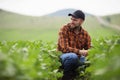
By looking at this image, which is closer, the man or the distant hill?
the man

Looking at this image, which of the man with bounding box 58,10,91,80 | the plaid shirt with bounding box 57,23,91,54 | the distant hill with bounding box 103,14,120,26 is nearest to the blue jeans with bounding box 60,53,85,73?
the man with bounding box 58,10,91,80

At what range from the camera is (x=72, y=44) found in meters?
8.88

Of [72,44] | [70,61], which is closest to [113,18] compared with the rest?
[72,44]

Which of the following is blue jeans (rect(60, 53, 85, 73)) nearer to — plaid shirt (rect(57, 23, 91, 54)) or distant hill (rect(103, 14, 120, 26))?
plaid shirt (rect(57, 23, 91, 54))

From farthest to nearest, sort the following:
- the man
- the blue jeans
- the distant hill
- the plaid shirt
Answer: the distant hill → the plaid shirt → the man → the blue jeans

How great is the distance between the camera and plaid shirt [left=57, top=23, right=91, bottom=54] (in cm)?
859

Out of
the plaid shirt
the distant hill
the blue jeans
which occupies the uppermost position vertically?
the plaid shirt

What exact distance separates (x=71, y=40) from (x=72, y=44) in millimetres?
97

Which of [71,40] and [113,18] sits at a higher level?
[71,40]

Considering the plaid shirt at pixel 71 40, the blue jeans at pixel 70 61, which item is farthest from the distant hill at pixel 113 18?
the blue jeans at pixel 70 61

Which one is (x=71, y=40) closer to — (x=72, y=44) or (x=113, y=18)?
(x=72, y=44)

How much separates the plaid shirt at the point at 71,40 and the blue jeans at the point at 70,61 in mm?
272

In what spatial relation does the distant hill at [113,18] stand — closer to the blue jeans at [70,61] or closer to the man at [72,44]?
the man at [72,44]

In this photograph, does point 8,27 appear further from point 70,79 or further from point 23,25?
point 70,79
